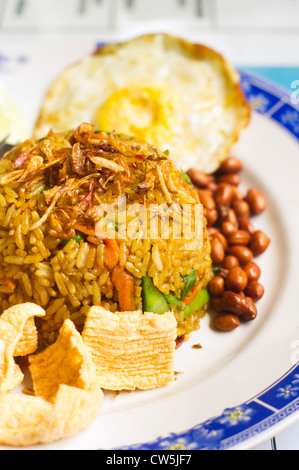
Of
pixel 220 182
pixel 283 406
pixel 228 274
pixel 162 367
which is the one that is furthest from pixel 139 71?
pixel 283 406

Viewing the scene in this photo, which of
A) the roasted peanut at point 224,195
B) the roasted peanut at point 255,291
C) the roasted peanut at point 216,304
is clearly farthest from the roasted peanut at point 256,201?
the roasted peanut at point 216,304

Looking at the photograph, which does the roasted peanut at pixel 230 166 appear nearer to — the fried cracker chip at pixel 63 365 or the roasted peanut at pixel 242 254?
the roasted peanut at pixel 242 254

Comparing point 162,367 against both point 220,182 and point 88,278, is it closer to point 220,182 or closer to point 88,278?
point 88,278

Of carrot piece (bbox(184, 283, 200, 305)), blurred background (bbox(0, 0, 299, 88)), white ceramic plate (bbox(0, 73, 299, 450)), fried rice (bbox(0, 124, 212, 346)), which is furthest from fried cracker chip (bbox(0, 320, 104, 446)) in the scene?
blurred background (bbox(0, 0, 299, 88))

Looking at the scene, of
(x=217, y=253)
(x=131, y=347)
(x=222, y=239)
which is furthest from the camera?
(x=222, y=239)

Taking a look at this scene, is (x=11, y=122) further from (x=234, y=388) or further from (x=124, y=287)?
(x=234, y=388)

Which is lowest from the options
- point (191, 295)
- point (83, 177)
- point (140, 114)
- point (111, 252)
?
point (191, 295)

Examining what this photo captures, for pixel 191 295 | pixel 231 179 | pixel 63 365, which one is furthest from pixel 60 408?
pixel 231 179
